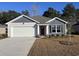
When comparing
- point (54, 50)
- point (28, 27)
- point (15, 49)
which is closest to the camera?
point (54, 50)

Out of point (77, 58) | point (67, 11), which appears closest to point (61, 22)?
point (77, 58)

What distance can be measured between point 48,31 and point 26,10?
129ft

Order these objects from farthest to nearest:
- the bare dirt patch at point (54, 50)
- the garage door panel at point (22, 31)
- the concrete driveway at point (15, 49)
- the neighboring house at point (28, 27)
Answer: the garage door panel at point (22, 31), the neighboring house at point (28, 27), the concrete driveway at point (15, 49), the bare dirt patch at point (54, 50)

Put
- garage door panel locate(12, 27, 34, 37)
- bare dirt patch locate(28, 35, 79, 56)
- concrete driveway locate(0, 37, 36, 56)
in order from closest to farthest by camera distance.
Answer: bare dirt patch locate(28, 35, 79, 56) → concrete driveway locate(0, 37, 36, 56) → garage door panel locate(12, 27, 34, 37)

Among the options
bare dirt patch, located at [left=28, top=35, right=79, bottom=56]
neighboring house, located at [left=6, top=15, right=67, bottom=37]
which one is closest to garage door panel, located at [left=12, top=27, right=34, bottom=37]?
neighboring house, located at [left=6, top=15, right=67, bottom=37]

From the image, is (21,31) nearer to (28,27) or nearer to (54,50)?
(28,27)

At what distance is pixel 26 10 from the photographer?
73438 mm

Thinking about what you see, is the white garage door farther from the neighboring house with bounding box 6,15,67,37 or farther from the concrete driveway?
the concrete driveway

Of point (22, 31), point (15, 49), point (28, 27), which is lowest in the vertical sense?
point (22, 31)

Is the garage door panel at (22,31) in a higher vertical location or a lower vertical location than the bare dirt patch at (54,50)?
lower

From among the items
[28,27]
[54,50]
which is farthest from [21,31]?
[54,50]

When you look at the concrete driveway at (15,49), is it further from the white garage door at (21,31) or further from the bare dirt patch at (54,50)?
the white garage door at (21,31)

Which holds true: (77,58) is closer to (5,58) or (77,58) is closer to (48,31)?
(5,58)

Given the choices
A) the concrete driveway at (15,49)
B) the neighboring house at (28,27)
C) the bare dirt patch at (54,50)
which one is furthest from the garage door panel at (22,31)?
the bare dirt patch at (54,50)
